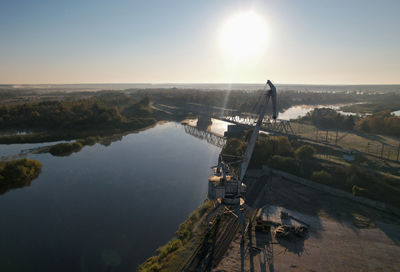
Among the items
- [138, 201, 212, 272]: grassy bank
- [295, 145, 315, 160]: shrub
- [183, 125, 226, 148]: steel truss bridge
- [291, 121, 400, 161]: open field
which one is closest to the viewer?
[138, 201, 212, 272]: grassy bank

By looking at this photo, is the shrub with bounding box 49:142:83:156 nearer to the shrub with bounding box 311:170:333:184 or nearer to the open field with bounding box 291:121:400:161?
the shrub with bounding box 311:170:333:184

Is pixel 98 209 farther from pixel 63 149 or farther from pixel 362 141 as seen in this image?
pixel 362 141

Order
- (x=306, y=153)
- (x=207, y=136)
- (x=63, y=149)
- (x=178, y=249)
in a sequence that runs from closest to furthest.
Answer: (x=178, y=249) → (x=306, y=153) → (x=63, y=149) → (x=207, y=136)

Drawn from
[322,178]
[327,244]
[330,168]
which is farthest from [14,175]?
[330,168]

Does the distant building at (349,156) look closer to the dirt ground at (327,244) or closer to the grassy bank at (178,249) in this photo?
the dirt ground at (327,244)

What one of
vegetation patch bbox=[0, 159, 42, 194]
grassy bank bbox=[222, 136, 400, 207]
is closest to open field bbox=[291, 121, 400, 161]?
grassy bank bbox=[222, 136, 400, 207]

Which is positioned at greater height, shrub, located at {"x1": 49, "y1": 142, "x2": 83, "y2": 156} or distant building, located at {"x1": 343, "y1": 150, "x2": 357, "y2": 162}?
distant building, located at {"x1": 343, "y1": 150, "x2": 357, "y2": 162}

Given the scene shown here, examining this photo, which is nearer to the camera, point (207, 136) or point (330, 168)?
point (330, 168)

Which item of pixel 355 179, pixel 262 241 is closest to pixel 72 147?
pixel 262 241
